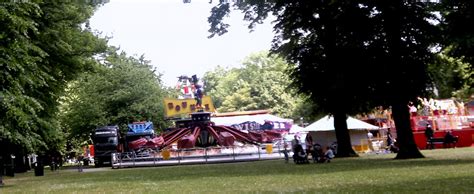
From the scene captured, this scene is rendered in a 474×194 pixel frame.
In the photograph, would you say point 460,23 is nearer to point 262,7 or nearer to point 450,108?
point 262,7

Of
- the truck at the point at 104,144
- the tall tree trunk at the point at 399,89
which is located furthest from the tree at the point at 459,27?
the truck at the point at 104,144

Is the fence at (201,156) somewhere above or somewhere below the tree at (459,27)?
below

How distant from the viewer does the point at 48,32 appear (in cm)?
3080

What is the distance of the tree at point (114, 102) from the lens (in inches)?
2618

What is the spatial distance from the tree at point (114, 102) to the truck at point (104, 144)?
7.12 metres

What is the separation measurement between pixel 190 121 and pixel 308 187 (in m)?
35.1

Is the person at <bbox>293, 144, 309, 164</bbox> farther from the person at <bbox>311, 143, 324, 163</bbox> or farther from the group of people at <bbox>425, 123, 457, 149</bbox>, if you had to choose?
the group of people at <bbox>425, 123, 457, 149</bbox>

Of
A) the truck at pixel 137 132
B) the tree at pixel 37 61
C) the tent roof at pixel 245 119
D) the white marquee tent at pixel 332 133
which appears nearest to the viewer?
the tree at pixel 37 61

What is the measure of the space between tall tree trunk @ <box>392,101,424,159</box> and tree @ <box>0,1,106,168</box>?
55.2ft

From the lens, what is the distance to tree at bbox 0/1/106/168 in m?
20.9

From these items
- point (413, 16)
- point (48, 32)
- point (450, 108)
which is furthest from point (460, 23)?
point (450, 108)

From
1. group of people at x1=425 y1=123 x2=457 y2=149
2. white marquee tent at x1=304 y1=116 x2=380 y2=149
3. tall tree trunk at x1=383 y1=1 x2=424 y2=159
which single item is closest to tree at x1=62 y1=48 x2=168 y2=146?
white marquee tent at x1=304 y1=116 x2=380 y2=149

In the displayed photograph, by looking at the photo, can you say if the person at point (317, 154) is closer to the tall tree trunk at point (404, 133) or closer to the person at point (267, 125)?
the tall tree trunk at point (404, 133)

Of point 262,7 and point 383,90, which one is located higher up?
point 262,7
